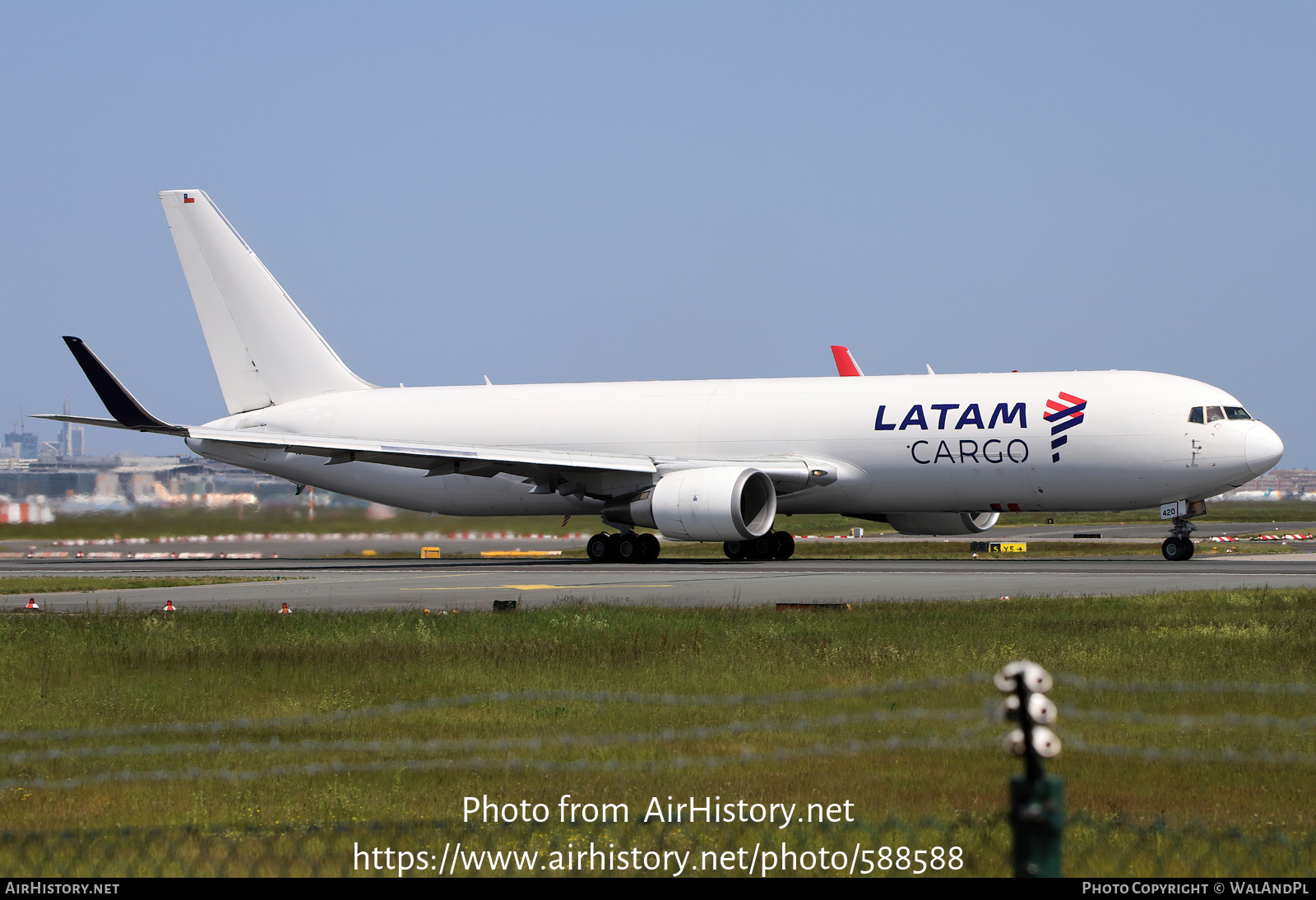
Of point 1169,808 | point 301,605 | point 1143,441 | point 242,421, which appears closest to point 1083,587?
point 1143,441

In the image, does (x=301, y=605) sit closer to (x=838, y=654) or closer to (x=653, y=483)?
(x=838, y=654)

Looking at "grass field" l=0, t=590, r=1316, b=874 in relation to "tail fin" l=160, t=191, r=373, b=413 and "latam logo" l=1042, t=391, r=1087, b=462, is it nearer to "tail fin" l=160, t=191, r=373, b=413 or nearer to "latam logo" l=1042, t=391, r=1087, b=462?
"latam logo" l=1042, t=391, r=1087, b=462

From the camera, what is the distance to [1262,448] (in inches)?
1230

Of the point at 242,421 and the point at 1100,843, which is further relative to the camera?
the point at 242,421

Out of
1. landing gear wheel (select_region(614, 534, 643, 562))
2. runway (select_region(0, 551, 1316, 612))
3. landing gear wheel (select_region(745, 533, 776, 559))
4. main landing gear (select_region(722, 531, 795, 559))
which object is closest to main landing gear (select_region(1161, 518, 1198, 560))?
runway (select_region(0, 551, 1316, 612))

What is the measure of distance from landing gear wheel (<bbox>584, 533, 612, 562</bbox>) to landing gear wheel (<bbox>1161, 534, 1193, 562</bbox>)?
44.4 ft

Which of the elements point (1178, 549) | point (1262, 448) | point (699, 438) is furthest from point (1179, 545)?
point (699, 438)

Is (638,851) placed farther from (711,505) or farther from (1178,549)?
(1178,549)

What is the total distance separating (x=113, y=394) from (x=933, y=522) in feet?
69.6

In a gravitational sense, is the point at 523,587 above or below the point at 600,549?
below

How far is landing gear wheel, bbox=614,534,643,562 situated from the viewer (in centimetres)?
3634

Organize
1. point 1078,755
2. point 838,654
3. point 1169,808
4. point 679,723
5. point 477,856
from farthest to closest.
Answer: point 838,654, point 679,723, point 1078,755, point 1169,808, point 477,856
